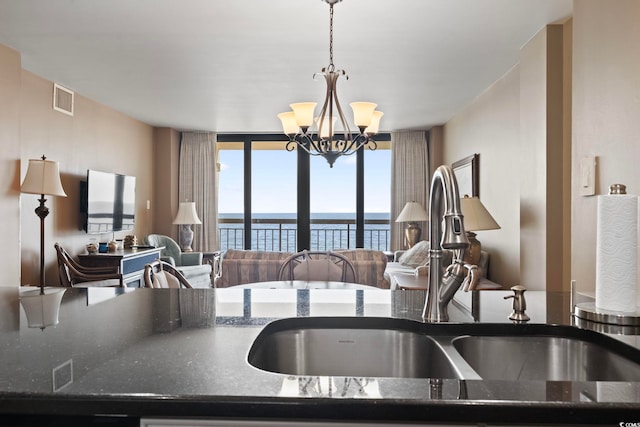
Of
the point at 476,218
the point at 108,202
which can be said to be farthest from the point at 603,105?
A: the point at 108,202

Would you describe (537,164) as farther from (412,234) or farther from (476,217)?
(412,234)

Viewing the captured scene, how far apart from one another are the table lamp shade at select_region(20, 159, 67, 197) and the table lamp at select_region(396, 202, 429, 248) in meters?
4.56

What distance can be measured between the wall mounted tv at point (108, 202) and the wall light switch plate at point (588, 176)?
4.86m

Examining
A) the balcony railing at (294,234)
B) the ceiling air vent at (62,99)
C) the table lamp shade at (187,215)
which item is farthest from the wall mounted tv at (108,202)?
the balcony railing at (294,234)

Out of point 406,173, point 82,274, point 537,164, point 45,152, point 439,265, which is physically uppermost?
point 406,173

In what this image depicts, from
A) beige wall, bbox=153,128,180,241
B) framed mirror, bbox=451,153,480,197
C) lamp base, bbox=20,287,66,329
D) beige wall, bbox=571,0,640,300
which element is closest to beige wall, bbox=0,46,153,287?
beige wall, bbox=153,128,180,241

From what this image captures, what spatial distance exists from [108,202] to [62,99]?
130 centimetres

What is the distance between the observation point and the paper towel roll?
44.4 inches

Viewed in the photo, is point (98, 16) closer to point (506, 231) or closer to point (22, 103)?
point (22, 103)

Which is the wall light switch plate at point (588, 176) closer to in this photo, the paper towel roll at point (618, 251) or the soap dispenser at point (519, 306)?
the paper towel roll at point (618, 251)

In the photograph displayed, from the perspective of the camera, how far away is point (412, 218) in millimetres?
6750

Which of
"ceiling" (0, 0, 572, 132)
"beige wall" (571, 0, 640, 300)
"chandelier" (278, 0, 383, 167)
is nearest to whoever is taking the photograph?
"beige wall" (571, 0, 640, 300)

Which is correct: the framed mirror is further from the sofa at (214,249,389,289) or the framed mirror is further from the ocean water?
the ocean water

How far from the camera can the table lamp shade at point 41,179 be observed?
3.80 m
